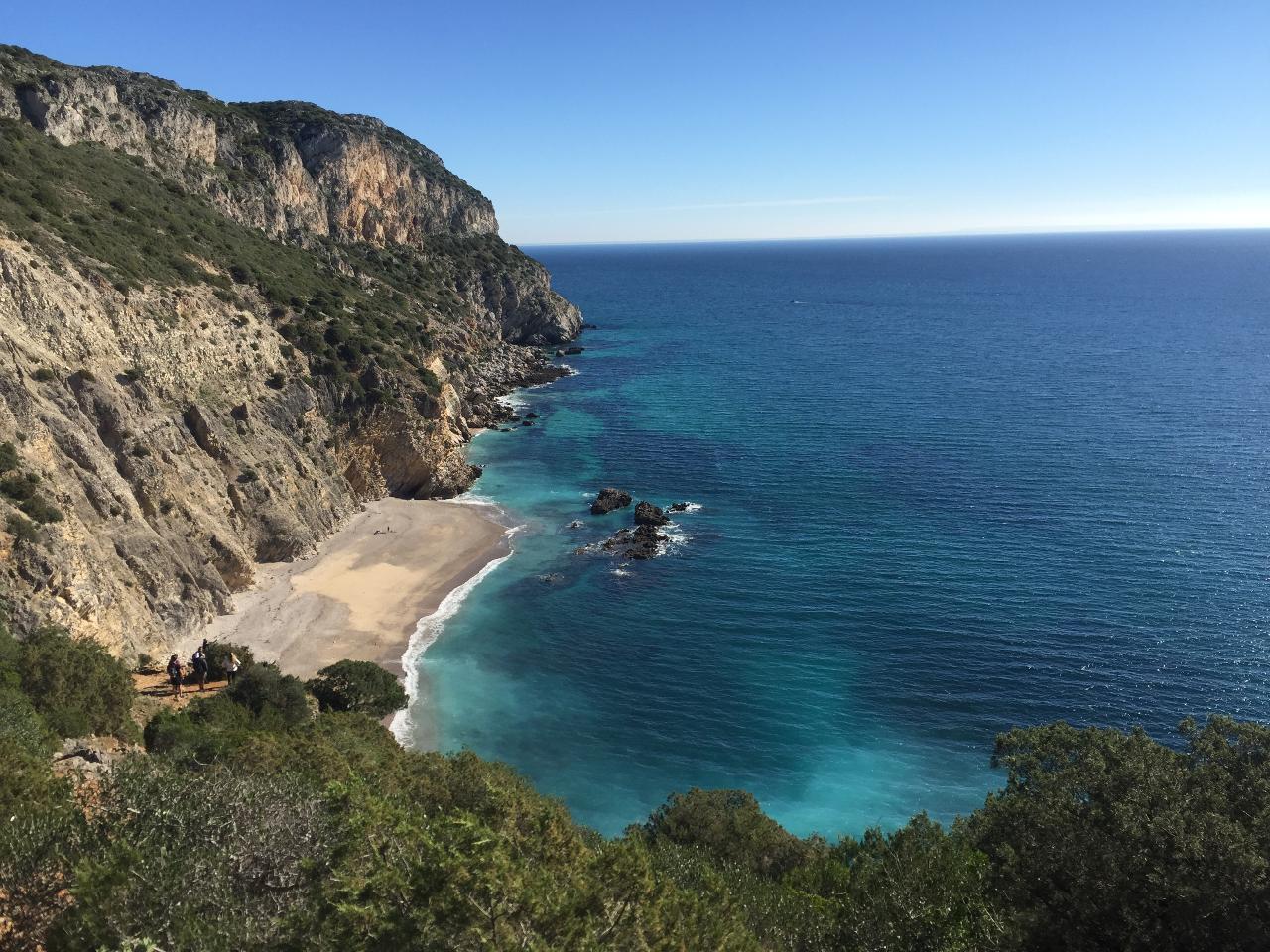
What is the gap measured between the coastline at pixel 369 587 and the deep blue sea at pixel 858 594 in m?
2.30

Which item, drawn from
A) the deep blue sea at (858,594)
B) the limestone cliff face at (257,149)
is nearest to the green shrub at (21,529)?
the deep blue sea at (858,594)

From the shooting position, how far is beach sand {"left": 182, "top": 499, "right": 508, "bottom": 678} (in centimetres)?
4081

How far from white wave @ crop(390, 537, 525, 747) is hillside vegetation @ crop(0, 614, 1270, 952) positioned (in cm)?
1538

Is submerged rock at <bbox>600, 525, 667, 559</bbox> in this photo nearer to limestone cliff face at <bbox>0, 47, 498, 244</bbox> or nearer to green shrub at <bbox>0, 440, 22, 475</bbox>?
green shrub at <bbox>0, 440, 22, 475</bbox>

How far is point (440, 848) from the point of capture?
414 inches

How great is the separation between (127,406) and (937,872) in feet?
141

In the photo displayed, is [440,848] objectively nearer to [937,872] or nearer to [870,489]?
[937,872]

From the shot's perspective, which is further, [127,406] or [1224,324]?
Answer: [1224,324]

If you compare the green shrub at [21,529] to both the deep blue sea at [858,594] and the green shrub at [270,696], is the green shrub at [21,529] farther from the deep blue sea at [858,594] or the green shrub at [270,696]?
the deep blue sea at [858,594]

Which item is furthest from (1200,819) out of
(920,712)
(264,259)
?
(264,259)

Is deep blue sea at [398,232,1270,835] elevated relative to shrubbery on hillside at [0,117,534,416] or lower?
lower

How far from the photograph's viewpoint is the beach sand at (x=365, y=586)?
40.8 meters

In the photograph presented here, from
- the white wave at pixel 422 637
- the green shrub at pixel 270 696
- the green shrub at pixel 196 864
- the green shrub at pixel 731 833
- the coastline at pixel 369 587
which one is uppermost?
the green shrub at pixel 196 864

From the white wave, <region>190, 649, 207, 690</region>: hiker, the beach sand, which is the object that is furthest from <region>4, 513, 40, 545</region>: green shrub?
the white wave
